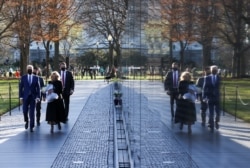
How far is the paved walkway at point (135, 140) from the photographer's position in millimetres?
2574

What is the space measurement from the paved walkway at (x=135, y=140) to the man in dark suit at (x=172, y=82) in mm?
186

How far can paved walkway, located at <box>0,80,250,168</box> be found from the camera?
257 centimetres

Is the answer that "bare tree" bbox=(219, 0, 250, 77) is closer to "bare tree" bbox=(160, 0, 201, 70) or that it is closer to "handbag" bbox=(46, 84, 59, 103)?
"bare tree" bbox=(160, 0, 201, 70)

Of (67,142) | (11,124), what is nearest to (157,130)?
(67,142)

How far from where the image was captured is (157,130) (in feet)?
13.0

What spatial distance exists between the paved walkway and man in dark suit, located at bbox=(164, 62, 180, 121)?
186 mm

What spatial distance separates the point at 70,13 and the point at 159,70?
160 feet

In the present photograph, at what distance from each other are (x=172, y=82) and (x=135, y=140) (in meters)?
3.78

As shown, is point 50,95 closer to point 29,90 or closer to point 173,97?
point 29,90

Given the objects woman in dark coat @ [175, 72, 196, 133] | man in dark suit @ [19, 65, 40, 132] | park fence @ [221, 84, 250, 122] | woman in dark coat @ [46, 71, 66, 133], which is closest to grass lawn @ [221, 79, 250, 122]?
park fence @ [221, 84, 250, 122]

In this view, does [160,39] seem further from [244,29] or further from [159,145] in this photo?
[159,145]

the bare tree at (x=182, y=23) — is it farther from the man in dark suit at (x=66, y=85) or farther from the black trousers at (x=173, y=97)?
the man in dark suit at (x=66, y=85)

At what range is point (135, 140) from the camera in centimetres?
638

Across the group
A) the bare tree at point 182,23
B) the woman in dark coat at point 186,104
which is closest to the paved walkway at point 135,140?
the woman in dark coat at point 186,104
